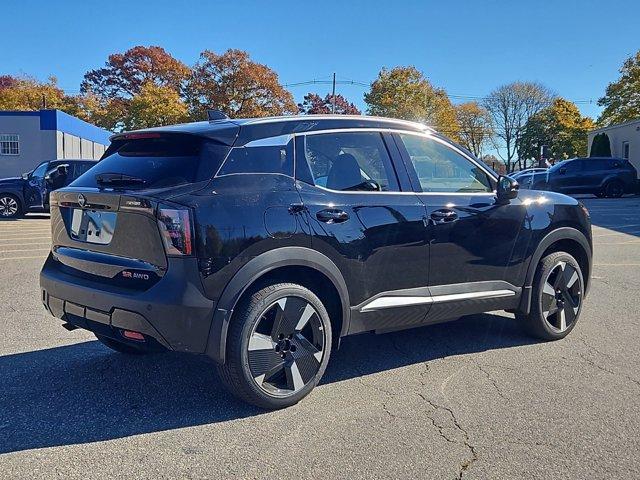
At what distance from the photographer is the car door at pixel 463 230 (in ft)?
14.2

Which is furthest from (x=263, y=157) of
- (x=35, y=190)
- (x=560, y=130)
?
(x=560, y=130)

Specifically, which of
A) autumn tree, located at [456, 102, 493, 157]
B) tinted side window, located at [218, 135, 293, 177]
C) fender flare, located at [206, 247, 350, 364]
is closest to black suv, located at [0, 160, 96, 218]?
tinted side window, located at [218, 135, 293, 177]

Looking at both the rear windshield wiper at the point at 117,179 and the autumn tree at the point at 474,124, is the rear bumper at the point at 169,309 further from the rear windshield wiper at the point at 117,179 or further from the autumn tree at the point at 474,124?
the autumn tree at the point at 474,124

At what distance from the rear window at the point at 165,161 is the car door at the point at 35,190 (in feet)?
43.5

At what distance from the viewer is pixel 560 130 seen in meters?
61.7

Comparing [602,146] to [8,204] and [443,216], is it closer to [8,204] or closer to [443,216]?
[8,204]

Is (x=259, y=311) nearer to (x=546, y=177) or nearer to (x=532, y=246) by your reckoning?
(x=532, y=246)

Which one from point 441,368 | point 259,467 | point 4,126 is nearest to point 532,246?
point 441,368

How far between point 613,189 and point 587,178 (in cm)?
154

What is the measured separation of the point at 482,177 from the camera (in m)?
4.81

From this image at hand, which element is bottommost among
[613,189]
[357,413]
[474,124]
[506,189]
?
[357,413]

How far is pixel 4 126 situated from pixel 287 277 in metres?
31.9

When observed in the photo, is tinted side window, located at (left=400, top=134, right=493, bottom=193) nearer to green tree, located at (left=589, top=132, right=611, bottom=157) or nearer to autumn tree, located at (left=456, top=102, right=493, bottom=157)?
green tree, located at (left=589, top=132, right=611, bottom=157)

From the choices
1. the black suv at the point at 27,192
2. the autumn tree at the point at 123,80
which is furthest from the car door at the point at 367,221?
the autumn tree at the point at 123,80
